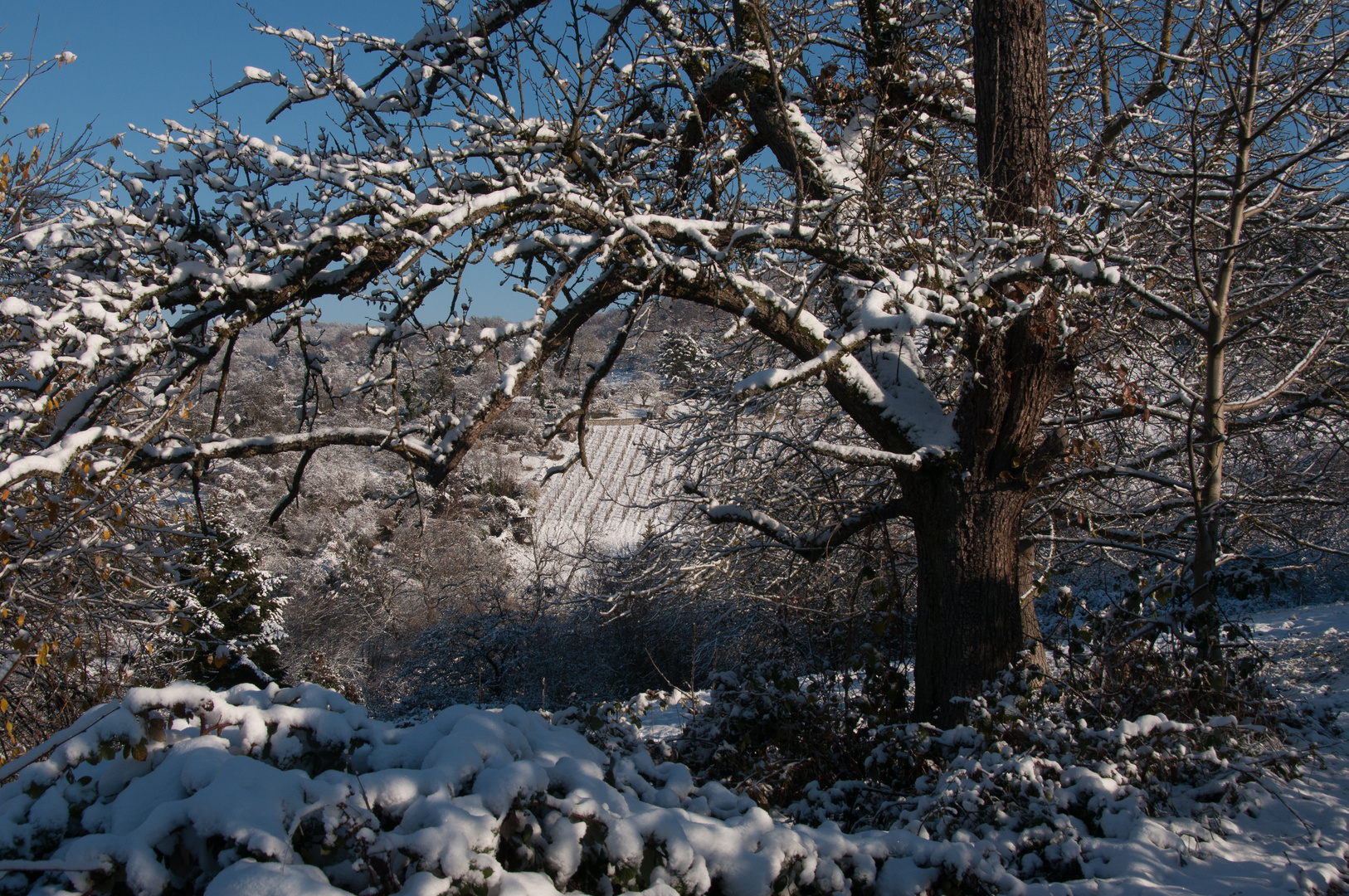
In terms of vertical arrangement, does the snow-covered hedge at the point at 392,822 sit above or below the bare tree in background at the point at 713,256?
below

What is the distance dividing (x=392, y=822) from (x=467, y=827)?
0.29 meters

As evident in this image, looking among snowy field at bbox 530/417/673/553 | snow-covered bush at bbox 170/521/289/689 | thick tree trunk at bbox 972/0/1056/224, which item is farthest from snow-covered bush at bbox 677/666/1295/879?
snowy field at bbox 530/417/673/553

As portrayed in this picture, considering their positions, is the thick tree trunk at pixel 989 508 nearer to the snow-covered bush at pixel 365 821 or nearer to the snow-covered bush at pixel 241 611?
the snow-covered bush at pixel 365 821

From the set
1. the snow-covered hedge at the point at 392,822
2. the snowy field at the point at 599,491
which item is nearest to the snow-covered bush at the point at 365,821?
the snow-covered hedge at the point at 392,822

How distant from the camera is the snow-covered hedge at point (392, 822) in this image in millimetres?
1633

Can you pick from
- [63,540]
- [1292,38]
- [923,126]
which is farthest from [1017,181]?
[63,540]

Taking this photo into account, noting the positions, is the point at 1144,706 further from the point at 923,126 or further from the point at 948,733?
the point at 923,126

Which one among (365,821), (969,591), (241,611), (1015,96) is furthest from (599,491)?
(365,821)

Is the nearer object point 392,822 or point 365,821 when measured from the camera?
point 365,821

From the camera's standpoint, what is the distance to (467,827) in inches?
68.2

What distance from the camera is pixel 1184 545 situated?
5523mm

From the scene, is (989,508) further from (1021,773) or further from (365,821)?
(365,821)

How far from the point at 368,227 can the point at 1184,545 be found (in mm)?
6214

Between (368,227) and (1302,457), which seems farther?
(1302,457)
